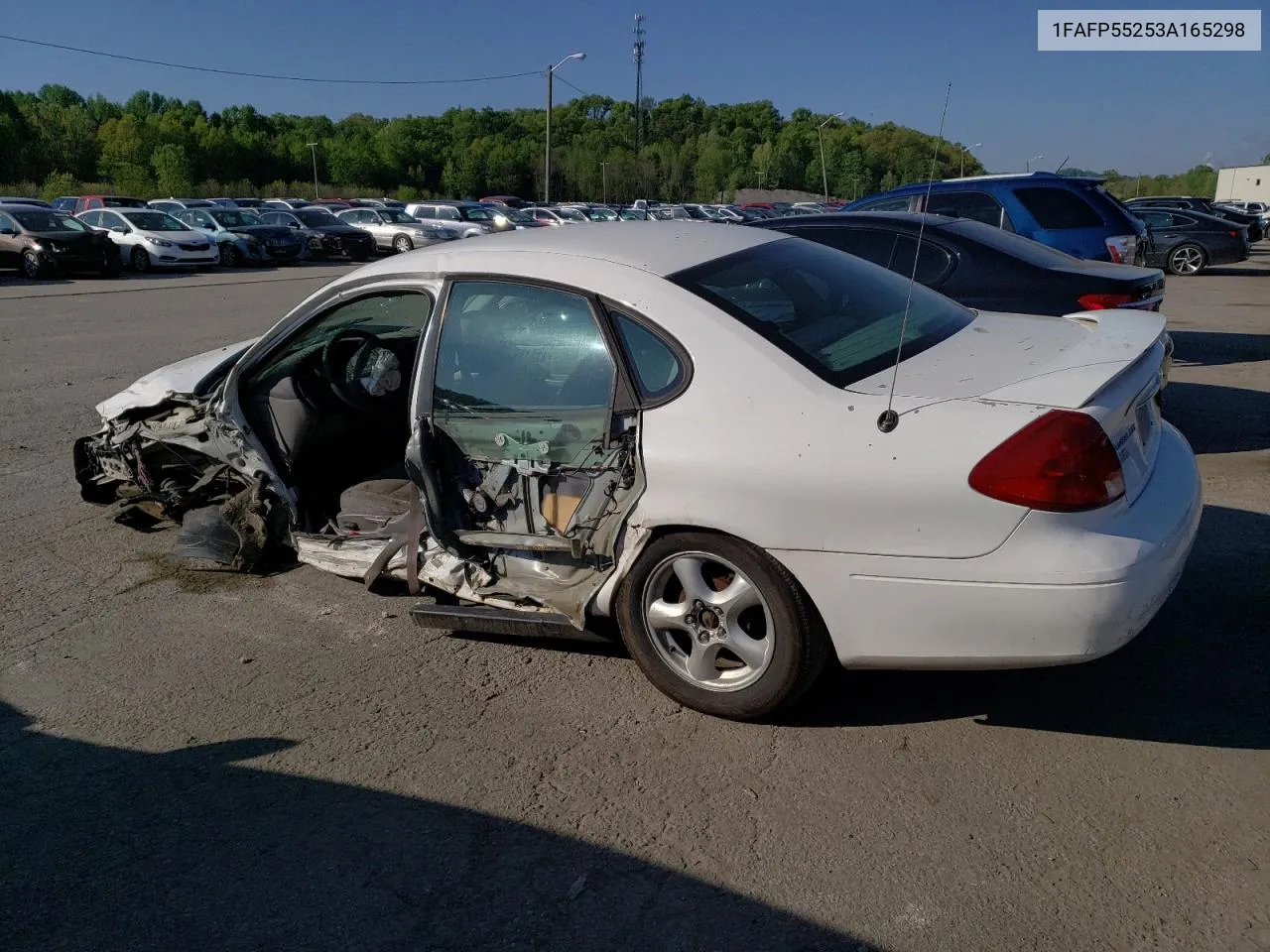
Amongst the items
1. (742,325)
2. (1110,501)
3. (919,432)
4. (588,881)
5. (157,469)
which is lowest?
(588,881)

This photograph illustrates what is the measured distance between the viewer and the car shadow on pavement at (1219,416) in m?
6.76

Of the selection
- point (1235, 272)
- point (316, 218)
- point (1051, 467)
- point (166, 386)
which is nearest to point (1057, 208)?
point (1051, 467)

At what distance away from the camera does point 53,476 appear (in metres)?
6.44

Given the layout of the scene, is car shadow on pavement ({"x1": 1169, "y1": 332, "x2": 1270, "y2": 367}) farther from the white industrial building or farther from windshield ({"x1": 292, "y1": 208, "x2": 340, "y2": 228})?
the white industrial building

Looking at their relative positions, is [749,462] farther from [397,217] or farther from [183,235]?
[397,217]

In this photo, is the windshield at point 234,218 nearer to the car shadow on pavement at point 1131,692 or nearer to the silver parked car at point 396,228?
the silver parked car at point 396,228

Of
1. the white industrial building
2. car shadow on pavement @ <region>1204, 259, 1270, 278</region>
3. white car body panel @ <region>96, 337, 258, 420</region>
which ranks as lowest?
white car body panel @ <region>96, 337, 258, 420</region>

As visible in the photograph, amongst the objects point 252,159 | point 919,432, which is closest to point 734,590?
point 919,432

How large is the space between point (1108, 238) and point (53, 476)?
8810mm

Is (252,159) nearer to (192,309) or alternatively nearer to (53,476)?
(192,309)

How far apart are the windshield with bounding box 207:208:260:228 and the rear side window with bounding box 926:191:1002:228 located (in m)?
24.8

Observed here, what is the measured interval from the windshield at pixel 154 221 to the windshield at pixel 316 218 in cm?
561

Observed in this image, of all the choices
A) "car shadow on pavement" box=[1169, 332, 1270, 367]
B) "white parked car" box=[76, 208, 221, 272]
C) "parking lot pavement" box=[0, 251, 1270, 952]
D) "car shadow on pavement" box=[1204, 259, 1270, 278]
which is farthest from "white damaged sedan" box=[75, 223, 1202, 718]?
"white parked car" box=[76, 208, 221, 272]

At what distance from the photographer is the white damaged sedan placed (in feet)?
9.39
